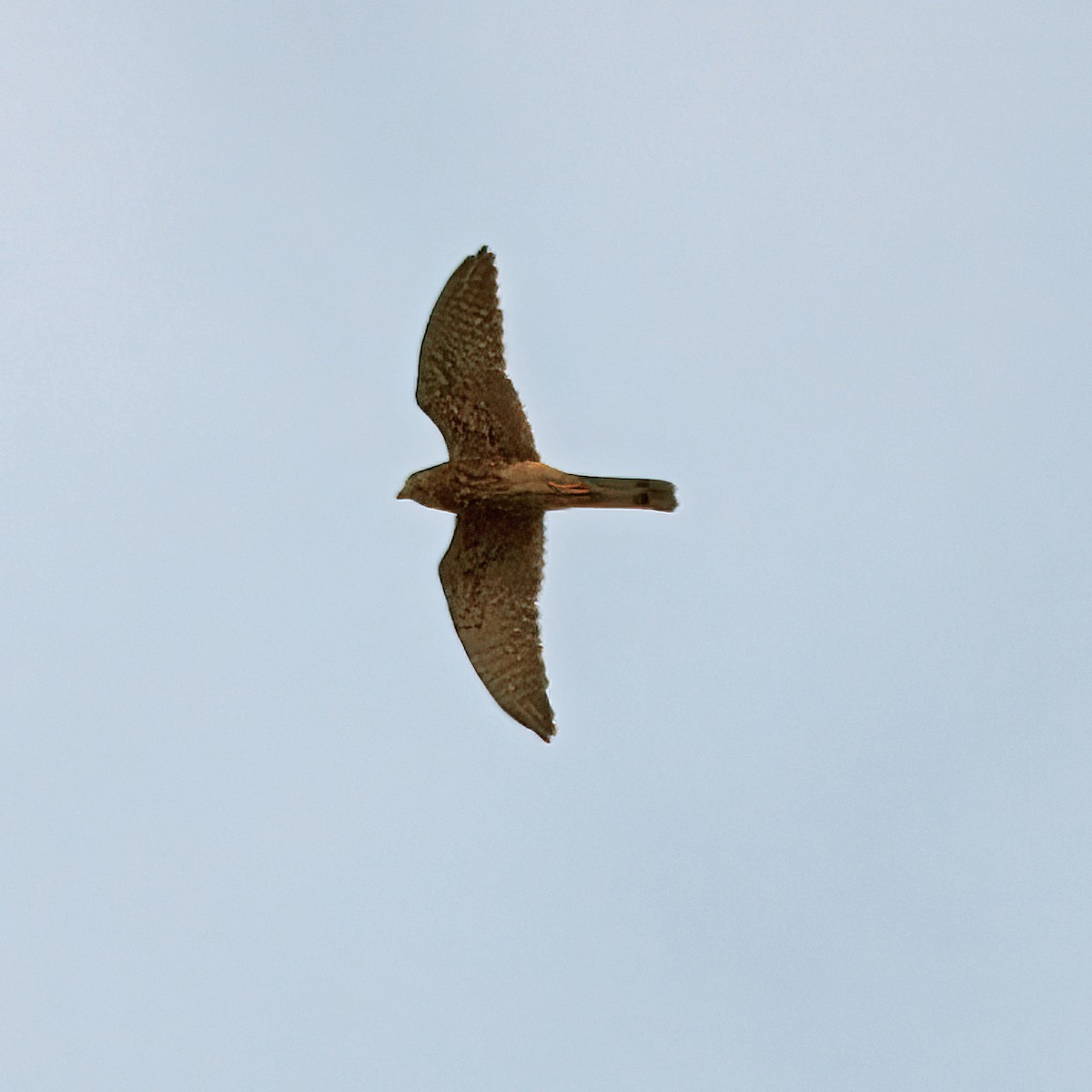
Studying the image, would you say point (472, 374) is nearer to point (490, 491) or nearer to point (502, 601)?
point (490, 491)

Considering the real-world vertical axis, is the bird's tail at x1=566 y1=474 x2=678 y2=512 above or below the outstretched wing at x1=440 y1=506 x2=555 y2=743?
above

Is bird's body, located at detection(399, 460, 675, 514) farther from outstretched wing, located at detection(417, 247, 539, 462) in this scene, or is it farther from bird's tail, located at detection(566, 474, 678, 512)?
outstretched wing, located at detection(417, 247, 539, 462)

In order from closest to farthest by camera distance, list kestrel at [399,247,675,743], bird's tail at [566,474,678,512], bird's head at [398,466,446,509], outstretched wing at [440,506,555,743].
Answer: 1. bird's tail at [566,474,678,512]
2. kestrel at [399,247,675,743]
3. outstretched wing at [440,506,555,743]
4. bird's head at [398,466,446,509]

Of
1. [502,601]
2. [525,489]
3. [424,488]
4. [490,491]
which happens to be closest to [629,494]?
[525,489]

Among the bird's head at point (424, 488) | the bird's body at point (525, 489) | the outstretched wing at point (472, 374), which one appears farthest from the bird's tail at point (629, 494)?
the bird's head at point (424, 488)

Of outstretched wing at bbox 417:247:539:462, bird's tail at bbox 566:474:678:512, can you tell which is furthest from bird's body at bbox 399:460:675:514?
outstretched wing at bbox 417:247:539:462

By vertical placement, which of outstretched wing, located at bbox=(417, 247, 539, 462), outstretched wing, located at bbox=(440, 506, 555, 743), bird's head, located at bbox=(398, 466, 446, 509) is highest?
outstretched wing, located at bbox=(417, 247, 539, 462)

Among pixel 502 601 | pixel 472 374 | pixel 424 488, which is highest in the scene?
pixel 472 374

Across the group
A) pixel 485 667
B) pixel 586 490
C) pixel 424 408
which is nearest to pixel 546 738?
pixel 485 667
